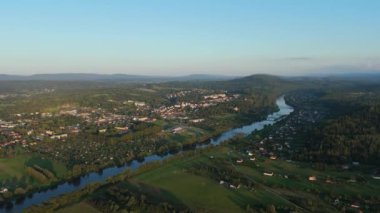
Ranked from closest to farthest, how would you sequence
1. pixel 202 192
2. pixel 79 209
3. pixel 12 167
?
pixel 79 209, pixel 202 192, pixel 12 167

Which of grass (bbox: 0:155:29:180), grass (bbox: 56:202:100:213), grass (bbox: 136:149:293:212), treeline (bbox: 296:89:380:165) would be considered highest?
treeline (bbox: 296:89:380:165)

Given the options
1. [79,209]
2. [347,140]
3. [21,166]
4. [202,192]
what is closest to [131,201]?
[79,209]

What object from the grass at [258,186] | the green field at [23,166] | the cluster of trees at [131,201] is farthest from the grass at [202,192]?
the green field at [23,166]

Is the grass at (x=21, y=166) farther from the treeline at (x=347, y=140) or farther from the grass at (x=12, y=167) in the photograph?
the treeline at (x=347, y=140)

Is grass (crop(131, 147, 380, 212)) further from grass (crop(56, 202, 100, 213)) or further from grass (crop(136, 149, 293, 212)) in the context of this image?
grass (crop(56, 202, 100, 213))

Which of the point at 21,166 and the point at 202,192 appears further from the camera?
the point at 21,166

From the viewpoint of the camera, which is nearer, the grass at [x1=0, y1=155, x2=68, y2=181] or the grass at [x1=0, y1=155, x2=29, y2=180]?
the grass at [x1=0, y1=155, x2=29, y2=180]

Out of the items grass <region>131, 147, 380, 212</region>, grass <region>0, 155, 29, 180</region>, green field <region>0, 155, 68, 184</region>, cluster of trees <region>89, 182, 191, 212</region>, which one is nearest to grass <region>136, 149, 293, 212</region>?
grass <region>131, 147, 380, 212</region>

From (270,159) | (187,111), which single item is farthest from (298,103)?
(270,159)

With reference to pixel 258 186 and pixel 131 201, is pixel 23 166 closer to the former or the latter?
pixel 131 201

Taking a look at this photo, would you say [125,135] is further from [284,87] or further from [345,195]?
[284,87]

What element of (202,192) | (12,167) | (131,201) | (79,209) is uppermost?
(131,201)
